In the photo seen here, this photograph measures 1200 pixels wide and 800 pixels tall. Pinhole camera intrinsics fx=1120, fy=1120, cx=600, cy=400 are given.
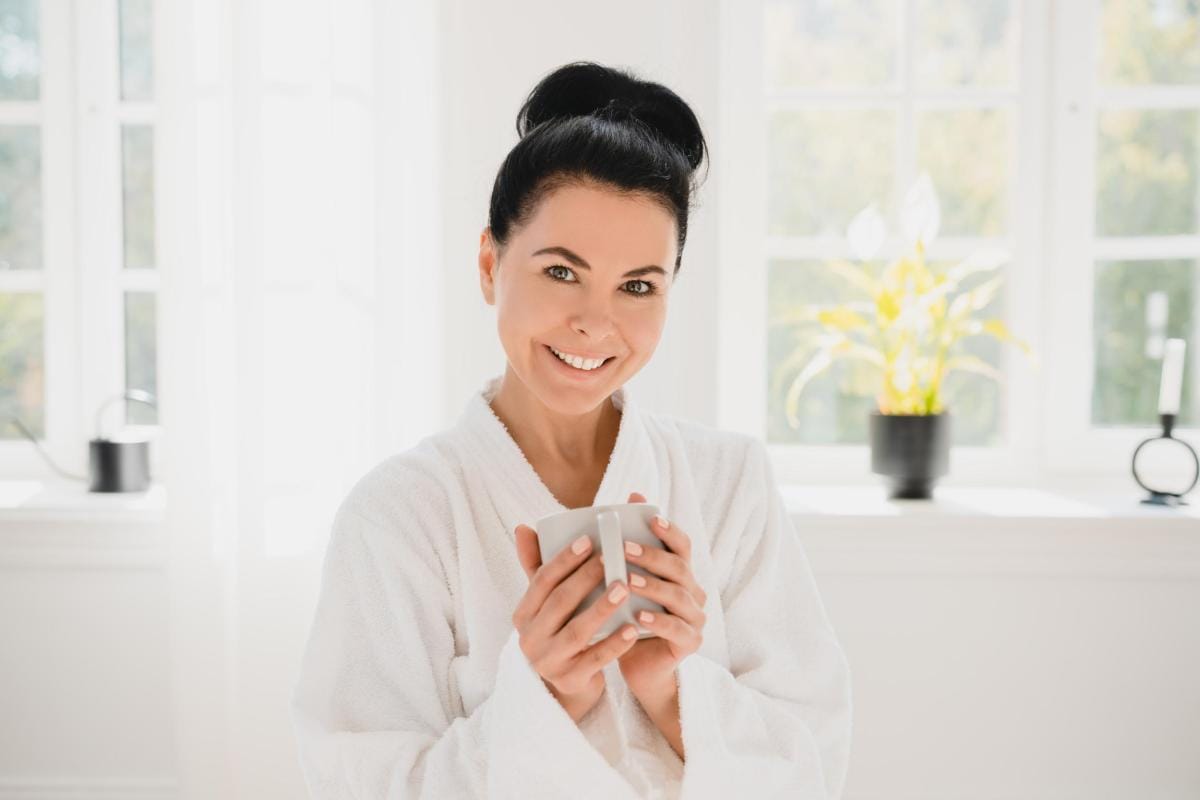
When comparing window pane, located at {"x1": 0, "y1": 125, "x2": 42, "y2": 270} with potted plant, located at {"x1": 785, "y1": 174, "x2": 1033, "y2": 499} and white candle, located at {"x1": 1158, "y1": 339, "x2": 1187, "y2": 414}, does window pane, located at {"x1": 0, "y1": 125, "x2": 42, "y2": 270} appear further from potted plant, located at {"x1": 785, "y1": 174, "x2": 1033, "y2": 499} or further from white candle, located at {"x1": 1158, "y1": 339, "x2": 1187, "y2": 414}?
white candle, located at {"x1": 1158, "y1": 339, "x2": 1187, "y2": 414}

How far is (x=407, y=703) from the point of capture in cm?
129

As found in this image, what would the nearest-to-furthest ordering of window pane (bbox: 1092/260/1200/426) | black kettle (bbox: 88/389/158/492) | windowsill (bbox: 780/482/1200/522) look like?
windowsill (bbox: 780/482/1200/522), black kettle (bbox: 88/389/158/492), window pane (bbox: 1092/260/1200/426)

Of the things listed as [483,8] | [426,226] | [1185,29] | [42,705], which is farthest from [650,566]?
[1185,29]

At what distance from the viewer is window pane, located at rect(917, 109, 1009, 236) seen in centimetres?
246

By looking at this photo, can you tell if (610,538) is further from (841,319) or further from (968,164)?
(968,164)

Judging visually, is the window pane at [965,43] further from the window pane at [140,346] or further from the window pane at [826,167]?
the window pane at [140,346]

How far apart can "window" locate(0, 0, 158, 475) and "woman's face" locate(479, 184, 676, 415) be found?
1533 millimetres

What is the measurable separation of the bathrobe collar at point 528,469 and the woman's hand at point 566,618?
26cm

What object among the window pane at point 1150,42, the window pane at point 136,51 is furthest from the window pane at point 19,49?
the window pane at point 1150,42

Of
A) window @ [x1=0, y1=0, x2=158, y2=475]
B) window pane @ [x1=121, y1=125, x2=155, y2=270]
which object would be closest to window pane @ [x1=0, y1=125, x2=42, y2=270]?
window @ [x1=0, y1=0, x2=158, y2=475]

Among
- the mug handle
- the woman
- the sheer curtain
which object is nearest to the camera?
the mug handle

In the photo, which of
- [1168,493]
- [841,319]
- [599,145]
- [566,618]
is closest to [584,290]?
[599,145]

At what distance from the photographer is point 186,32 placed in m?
1.92

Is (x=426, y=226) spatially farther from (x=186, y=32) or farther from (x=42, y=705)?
(x=42, y=705)
